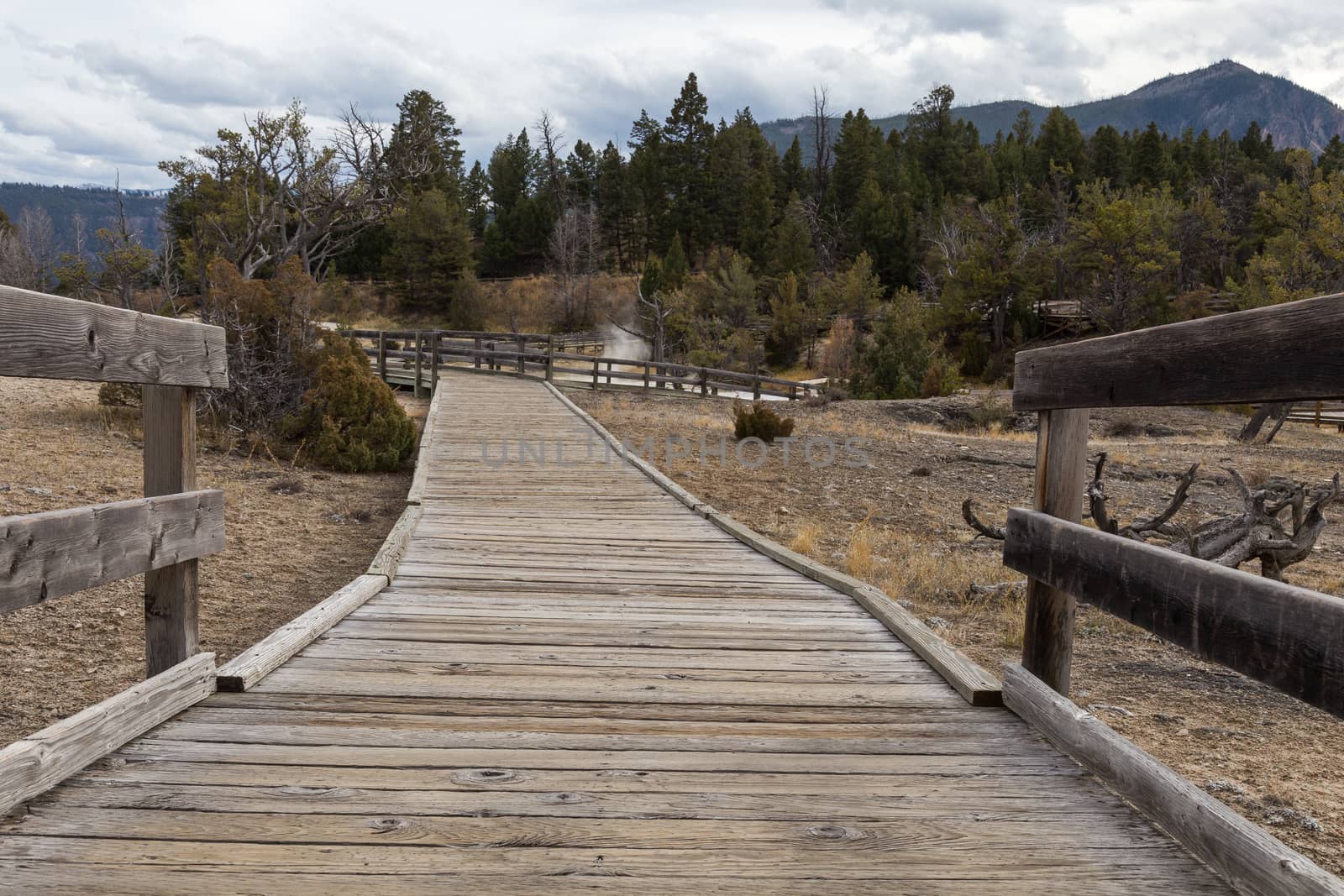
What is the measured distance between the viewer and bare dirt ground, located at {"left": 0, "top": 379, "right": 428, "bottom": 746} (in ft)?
16.3

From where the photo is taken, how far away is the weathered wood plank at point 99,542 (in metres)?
Answer: 2.36

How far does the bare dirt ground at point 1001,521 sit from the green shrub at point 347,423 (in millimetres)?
3797

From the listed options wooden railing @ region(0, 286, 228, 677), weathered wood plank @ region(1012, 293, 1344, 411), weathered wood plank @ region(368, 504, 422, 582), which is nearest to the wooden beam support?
weathered wood plank @ region(368, 504, 422, 582)

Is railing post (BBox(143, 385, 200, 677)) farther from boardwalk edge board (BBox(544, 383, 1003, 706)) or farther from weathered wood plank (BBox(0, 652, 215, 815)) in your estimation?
boardwalk edge board (BBox(544, 383, 1003, 706))

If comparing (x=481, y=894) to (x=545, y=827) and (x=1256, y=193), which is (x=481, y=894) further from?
(x=1256, y=193)

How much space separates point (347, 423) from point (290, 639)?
9.44 meters

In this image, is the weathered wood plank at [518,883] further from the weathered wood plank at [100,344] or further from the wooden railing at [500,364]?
the wooden railing at [500,364]

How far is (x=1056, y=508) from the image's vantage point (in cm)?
323

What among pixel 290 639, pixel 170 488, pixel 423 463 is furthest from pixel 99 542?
pixel 423 463

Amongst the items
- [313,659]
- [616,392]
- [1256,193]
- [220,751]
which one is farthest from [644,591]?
[1256,193]

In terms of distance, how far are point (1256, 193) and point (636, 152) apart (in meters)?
41.7

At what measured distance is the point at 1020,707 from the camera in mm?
3342

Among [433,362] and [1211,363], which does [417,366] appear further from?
[1211,363]

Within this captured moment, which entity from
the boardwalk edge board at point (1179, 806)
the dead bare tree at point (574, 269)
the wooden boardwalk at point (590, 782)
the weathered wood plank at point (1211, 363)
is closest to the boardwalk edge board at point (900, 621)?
the wooden boardwalk at point (590, 782)
